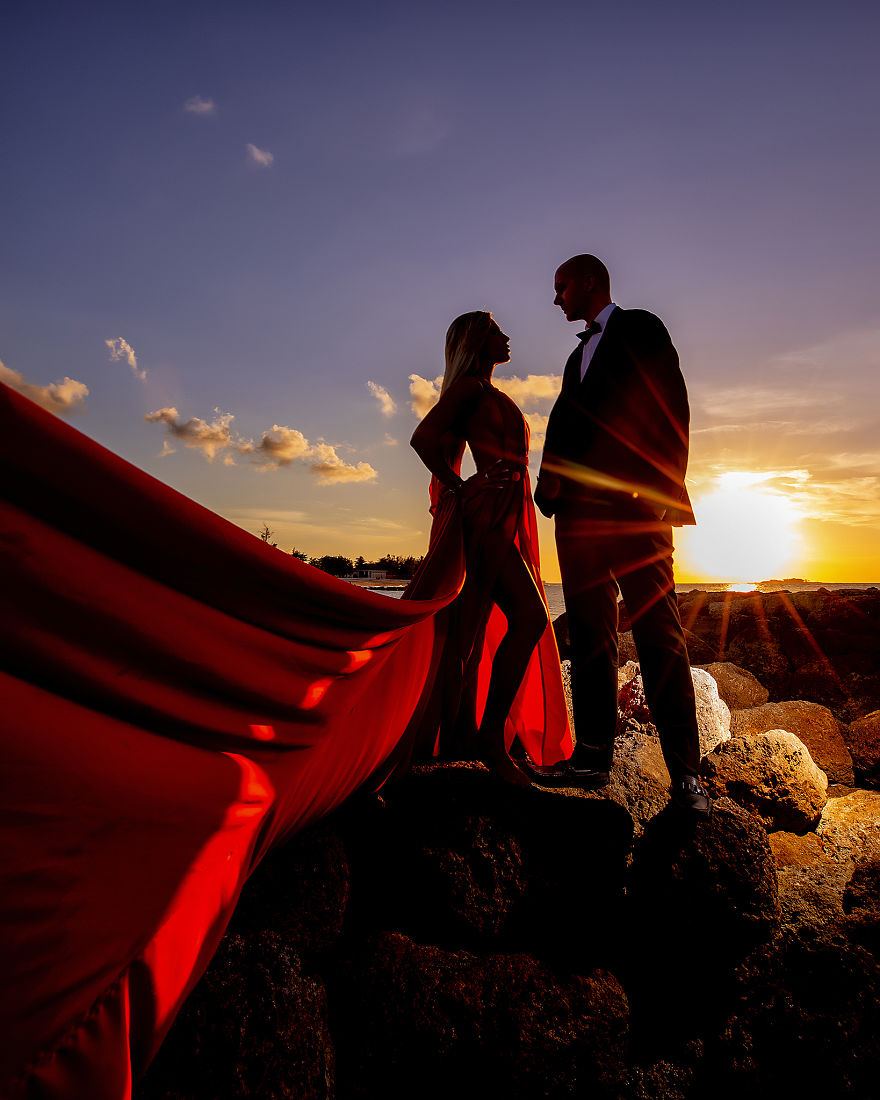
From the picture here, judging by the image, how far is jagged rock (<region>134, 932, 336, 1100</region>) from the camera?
142cm

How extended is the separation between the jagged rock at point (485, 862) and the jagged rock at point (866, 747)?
345cm

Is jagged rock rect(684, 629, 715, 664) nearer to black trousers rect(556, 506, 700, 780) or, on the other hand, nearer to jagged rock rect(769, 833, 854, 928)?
jagged rock rect(769, 833, 854, 928)

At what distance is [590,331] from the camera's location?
2.75 m

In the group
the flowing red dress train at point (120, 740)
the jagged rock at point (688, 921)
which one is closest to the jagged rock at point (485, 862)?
the jagged rock at point (688, 921)

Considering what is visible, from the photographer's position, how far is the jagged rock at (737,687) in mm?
5742

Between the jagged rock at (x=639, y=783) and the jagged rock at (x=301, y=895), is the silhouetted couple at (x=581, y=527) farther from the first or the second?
the jagged rock at (x=301, y=895)

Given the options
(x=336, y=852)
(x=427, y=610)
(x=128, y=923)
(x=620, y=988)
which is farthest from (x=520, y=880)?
(x=128, y=923)

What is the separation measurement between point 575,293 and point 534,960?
107 inches

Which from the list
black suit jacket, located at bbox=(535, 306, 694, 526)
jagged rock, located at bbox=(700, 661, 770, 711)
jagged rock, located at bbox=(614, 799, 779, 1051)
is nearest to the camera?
jagged rock, located at bbox=(614, 799, 779, 1051)

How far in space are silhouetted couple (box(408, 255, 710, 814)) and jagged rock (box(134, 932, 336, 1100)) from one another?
1.04 m

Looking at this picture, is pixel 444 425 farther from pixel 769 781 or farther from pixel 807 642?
pixel 807 642

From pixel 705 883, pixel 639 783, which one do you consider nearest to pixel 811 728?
pixel 639 783

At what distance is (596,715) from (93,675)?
2.06 meters

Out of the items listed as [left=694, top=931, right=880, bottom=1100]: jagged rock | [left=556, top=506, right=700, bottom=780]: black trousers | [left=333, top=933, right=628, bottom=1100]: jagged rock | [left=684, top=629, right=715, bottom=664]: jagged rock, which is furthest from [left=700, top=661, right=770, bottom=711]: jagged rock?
[left=333, top=933, right=628, bottom=1100]: jagged rock
